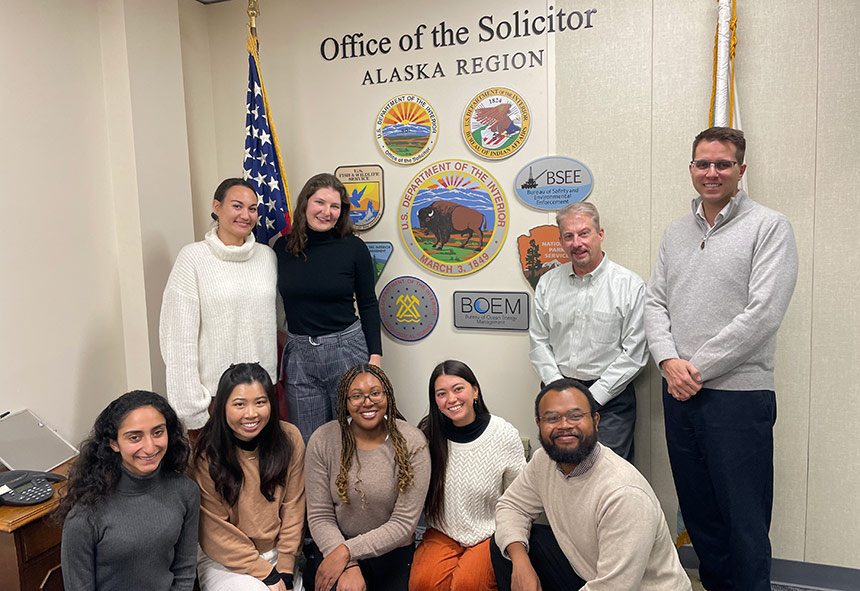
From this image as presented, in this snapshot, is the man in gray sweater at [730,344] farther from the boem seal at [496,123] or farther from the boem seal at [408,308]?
the boem seal at [408,308]

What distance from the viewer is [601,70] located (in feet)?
9.36

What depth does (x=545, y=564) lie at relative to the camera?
7.12ft

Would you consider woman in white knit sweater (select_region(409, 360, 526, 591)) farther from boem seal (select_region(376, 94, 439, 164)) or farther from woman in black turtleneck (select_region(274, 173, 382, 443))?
boem seal (select_region(376, 94, 439, 164))

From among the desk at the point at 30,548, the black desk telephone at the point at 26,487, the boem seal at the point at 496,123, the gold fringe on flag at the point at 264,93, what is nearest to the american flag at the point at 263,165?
the gold fringe on flag at the point at 264,93

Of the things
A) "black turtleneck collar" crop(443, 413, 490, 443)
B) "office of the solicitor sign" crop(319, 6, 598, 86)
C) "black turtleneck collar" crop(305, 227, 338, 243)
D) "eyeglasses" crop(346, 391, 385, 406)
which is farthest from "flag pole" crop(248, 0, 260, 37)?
"black turtleneck collar" crop(443, 413, 490, 443)

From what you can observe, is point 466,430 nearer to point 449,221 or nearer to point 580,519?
point 580,519

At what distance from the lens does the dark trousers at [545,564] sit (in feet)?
6.92

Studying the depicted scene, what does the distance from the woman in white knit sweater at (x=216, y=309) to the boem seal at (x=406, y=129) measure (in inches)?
31.6

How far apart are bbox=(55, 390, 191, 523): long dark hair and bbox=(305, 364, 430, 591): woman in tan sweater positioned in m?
0.58

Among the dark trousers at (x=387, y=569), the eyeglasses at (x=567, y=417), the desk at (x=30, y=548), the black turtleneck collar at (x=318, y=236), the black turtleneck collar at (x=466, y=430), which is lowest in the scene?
the dark trousers at (x=387, y=569)

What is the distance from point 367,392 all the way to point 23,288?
153 centimetres

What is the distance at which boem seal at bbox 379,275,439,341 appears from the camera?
10.8 ft

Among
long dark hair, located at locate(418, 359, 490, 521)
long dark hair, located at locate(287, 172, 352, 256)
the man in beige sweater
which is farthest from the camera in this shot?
long dark hair, located at locate(287, 172, 352, 256)

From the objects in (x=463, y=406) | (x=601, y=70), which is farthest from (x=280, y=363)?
(x=601, y=70)
